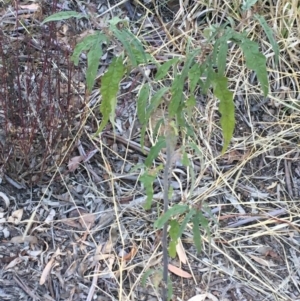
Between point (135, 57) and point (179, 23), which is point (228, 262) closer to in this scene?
point (135, 57)

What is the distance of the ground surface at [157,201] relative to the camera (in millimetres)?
1805

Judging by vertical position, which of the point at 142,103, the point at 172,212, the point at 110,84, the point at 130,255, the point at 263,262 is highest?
the point at 110,84

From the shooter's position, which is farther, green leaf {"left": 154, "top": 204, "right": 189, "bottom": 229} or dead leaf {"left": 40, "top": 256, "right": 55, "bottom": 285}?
dead leaf {"left": 40, "top": 256, "right": 55, "bottom": 285}

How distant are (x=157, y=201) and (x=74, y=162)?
341 mm

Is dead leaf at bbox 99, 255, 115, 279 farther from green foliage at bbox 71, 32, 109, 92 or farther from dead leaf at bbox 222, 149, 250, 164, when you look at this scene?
green foliage at bbox 71, 32, 109, 92

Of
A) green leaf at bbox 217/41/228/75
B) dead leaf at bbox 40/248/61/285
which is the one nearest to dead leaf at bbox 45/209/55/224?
dead leaf at bbox 40/248/61/285

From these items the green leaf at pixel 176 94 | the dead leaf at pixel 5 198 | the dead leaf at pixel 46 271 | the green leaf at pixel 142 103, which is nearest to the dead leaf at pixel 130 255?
the dead leaf at pixel 46 271

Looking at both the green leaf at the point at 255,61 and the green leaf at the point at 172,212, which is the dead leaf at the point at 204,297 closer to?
the green leaf at the point at 172,212

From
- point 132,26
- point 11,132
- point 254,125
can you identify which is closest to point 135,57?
point 11,132

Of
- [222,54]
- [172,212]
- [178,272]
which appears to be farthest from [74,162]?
[222,54]

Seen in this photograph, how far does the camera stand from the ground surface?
5.92 feet

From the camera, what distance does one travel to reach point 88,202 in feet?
6.61

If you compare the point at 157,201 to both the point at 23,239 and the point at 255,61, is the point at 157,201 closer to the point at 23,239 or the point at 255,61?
the point at 23,239

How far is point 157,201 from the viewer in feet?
6.55
